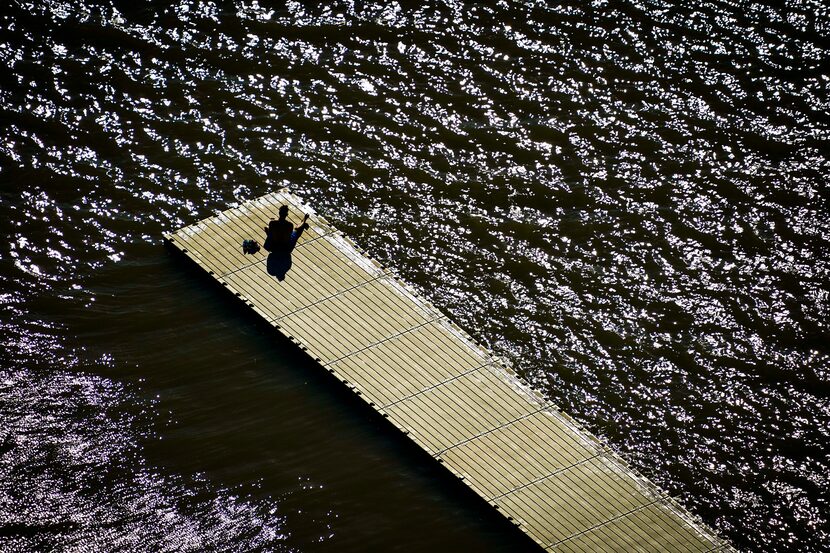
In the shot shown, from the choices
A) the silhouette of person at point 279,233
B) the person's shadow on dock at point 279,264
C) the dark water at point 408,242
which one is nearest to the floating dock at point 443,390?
the person's shadow on dock at point 279,264

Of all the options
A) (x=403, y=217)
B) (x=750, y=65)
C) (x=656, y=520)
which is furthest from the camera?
(x=750, y=65)

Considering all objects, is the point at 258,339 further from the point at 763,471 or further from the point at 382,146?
the point at 763,471

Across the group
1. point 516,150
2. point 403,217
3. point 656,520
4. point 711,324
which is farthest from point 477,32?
point 656,520

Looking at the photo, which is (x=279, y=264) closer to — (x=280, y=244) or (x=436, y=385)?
(x=280, y=244)

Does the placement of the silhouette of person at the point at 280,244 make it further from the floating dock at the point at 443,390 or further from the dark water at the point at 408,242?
the dark water at the point at 408,242

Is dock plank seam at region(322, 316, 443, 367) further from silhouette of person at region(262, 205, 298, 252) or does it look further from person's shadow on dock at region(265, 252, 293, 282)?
silhouette of person at region(262, 205, 298, 252)
